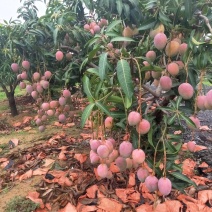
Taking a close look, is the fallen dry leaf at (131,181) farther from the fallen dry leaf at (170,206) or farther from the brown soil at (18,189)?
the brown soil at (18,189)

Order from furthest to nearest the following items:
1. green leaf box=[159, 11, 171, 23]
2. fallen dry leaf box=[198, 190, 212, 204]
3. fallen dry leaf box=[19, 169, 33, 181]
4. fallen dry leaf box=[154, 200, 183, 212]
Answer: fallen dry leaf box=[19, 169, 33, 181] < fallen dry leaf box=[198, 190, 212, 204] < fallen dry leaf box=[154, 200, 183, 212] < green leaf box=[159, 11, 171, 23]

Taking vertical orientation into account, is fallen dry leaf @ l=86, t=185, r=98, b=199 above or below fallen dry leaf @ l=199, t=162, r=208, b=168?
above

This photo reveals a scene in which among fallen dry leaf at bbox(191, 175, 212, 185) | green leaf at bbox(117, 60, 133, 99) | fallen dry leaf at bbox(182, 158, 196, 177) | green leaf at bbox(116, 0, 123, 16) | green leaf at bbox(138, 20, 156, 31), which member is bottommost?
fallen dry leaf at bbox(191, 175, 212, 185)

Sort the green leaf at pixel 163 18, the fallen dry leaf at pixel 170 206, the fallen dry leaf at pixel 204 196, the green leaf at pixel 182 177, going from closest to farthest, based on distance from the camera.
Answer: the green leaf at pixel 163 18
the green leaf at pixel 182 177
the fallen dry leaf at pixel 170 206
the fallen dry leaf at pixel 204 196

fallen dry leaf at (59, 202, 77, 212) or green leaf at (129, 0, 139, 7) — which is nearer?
green leaf at (129, 0, 139, 7)

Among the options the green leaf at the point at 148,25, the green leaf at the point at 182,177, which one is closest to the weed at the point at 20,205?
the green leaf at the point at 182,177

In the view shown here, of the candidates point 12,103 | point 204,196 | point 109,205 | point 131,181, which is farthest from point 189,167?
point 12,103

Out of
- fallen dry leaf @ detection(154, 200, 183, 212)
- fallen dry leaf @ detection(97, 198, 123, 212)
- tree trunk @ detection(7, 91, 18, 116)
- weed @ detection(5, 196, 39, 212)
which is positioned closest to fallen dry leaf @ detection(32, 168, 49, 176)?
weed @ detection(5, 196, 39, 212)

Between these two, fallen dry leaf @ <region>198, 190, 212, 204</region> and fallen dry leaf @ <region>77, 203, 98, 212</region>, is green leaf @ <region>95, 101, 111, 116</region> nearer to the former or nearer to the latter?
fallen dry leaf @ <region>77, 203, 98, 212</region>

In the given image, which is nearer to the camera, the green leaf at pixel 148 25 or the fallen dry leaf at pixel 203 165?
the green leaf at pixel 148 25

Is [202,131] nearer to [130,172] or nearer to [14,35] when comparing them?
[130,172]

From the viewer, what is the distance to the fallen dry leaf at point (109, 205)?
1.45 metres

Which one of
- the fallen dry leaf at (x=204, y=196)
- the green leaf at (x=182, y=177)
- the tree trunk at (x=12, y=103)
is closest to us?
the green leaf at (x=182, y=177)

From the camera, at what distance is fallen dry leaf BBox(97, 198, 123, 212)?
4.76 ft
